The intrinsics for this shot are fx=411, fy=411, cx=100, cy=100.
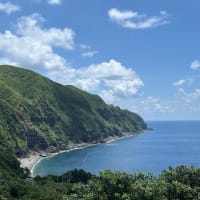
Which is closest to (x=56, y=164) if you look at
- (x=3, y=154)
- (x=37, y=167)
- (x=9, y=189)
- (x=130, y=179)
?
(x=37, y=167)

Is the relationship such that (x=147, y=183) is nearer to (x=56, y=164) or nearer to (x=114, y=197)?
(x=114, y=197)

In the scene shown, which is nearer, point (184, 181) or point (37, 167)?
point (184, 181)

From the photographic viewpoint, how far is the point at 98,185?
158 feet

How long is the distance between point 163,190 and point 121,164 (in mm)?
152047

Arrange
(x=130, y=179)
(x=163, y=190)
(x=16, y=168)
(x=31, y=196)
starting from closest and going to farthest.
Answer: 1. (x=163, y=190)
2. (x=130, y=179)
3. (x=31, y=196)
4. (x=16, y=168)

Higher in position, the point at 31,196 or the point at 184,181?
the point at 184,181

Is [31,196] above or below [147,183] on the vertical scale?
below

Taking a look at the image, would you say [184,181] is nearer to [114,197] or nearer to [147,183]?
[147,183]

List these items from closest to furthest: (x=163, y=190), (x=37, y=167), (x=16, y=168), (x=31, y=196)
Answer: (x=163, y=190) → (x=31, y=196) → (x=16, y=168) → (x=37, y=167)

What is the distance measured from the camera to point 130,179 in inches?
1964

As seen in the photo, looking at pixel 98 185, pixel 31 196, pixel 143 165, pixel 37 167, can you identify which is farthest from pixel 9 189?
pixel 143 165

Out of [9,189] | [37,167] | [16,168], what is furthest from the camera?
[37,167]

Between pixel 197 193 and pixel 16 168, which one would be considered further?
pixel 16 168

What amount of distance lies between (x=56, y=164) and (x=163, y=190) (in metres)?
154
